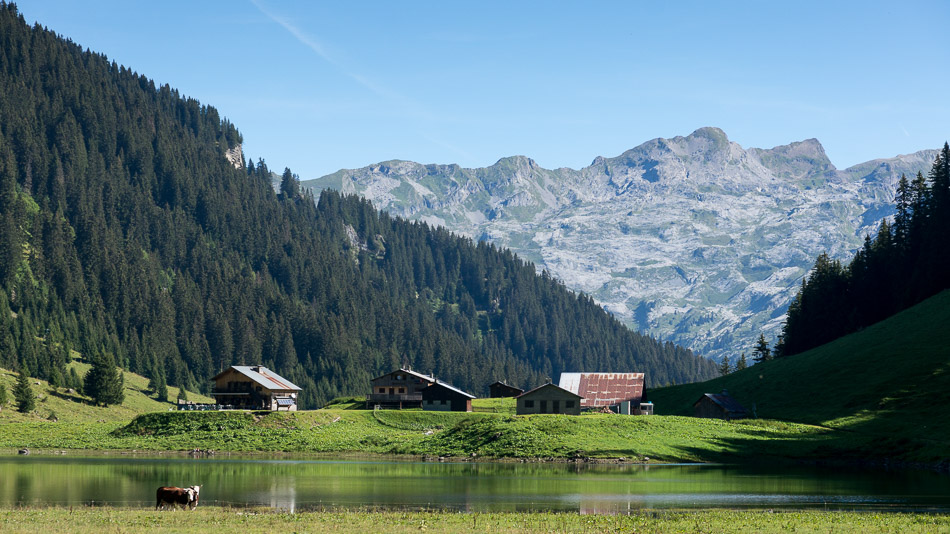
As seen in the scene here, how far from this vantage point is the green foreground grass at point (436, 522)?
44.7m

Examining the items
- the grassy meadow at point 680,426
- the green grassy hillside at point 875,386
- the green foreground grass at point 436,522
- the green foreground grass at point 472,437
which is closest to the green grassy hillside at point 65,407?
the grassy meadow at point 680,426

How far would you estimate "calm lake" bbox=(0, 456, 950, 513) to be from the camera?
57.5m

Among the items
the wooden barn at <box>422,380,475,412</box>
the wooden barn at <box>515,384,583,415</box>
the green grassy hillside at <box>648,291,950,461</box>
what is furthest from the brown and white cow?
the wooden barn at <box>422,380,475,412</box>

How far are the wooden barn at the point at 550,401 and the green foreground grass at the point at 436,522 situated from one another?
265ft

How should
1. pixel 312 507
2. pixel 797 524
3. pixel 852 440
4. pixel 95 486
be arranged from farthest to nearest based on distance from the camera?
pixel 852 440
pixel 95 486
pixel 312 507
pixel 797 524

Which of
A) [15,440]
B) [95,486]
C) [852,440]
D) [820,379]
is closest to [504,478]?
[95,486]

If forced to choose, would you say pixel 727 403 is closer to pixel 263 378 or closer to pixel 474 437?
pixel 474 437

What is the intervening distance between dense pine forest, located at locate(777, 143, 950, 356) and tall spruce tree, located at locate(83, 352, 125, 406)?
377 ft

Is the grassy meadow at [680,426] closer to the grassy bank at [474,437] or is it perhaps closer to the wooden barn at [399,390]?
the grassy bank at [474,437]

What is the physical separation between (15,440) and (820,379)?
99644 mm

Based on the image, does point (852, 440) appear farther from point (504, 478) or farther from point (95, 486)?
point (95, 486)

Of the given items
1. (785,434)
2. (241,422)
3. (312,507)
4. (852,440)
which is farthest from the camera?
(241,422)

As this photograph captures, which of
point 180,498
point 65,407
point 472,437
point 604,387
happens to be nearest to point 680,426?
point 472,437

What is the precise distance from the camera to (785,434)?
4345 inches
